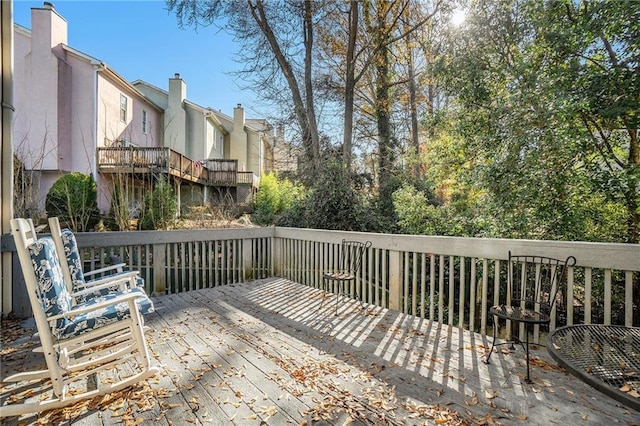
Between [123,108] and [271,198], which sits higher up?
[123,108]

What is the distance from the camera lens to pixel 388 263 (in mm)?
4789

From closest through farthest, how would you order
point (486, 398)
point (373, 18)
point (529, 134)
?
point (486, 398), point (529, 134), point (373, 18)

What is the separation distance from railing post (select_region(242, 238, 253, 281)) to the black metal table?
4838 millimetres

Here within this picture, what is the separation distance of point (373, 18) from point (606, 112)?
6.21 meters

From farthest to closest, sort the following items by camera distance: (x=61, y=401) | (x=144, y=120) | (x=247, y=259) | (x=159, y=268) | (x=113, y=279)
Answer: (x=144, y=120), (x=247, y=259), (x=159, y=268), (x=113, y=279), (x=61, y=401)

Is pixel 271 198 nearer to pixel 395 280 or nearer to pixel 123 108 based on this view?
pixel 123 108

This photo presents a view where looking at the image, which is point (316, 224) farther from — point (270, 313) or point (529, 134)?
point (529, 134)

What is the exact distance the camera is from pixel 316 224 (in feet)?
22.9

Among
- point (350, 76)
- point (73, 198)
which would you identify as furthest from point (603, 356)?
point (73, 198)

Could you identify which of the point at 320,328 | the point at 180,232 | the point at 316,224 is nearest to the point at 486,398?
the point at 320,328

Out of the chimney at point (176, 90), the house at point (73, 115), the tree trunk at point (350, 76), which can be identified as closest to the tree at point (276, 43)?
the tree trunk at point (350, 76)

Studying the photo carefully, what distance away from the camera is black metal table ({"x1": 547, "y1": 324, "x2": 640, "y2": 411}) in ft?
3.71

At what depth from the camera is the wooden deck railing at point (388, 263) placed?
294 cm

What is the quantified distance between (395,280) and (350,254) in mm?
837
